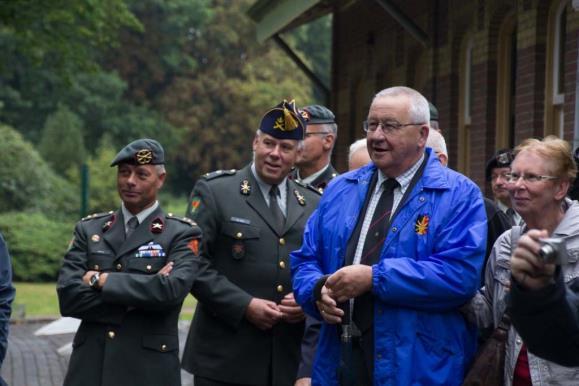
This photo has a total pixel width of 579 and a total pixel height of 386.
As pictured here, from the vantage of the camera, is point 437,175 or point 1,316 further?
point 1,316

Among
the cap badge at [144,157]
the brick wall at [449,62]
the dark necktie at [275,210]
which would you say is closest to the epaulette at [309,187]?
the dark necktie at [275,210]

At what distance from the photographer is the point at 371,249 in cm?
512

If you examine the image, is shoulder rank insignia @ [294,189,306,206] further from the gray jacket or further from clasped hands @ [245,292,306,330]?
the gray jacket

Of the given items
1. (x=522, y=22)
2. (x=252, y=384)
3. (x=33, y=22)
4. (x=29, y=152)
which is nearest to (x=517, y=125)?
→ (x=522, y=22)

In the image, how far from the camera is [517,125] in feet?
38.5

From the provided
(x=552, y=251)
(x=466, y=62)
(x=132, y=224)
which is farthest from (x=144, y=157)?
(x=466, y=62)

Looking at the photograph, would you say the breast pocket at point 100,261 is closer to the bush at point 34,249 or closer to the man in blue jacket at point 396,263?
the man in blue jacket at point 396,263

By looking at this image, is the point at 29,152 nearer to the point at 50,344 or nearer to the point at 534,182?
the point at 50,344

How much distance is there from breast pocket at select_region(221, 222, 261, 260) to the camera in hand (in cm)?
312

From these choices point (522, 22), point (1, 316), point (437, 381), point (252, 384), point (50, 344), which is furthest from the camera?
point (50, 344)

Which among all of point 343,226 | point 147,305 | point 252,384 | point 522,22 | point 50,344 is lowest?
point 50,344

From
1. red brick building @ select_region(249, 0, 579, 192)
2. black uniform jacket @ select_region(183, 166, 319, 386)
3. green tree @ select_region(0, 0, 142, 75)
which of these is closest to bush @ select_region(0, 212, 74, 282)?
green tree @ select_region(0, 0, 142, 75)

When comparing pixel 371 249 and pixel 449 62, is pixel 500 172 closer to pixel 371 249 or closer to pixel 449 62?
pixel 371 249

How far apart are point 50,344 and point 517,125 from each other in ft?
22.0
